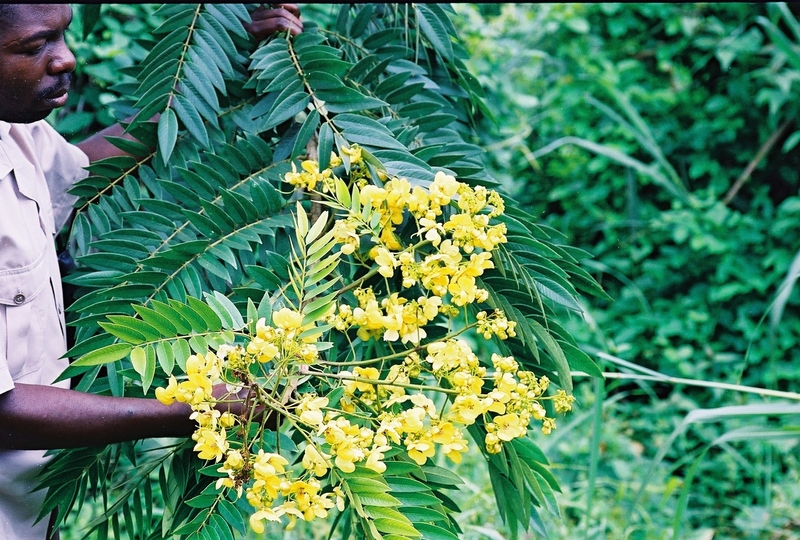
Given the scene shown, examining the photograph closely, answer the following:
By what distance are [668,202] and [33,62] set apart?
9.80 ft

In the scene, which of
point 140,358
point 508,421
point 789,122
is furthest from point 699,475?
point 140,358

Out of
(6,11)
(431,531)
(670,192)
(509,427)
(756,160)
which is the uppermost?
(6,11)

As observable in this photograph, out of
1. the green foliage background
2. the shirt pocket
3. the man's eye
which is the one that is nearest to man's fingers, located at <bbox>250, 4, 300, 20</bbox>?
the man's eye

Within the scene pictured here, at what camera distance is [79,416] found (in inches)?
41.1

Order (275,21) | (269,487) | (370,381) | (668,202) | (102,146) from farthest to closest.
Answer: (668,202), (102,146), (275,21), (370,381), (269,487)

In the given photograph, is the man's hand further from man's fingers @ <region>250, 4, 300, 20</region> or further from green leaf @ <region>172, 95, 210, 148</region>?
green leaf @ <region>172, 95, 210, 148</region>

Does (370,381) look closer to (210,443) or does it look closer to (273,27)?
(210,443)

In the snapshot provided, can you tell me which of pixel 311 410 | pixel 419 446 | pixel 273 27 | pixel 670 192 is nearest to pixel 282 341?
pixel 311 410

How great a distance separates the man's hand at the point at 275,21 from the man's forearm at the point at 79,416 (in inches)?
27.3

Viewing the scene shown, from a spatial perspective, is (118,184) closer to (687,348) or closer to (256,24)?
(256,24)

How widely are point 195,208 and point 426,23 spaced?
0.55 metres

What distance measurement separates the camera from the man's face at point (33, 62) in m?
1.07

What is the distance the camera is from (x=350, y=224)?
1.04 m

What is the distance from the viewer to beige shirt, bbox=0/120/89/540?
1.17m
